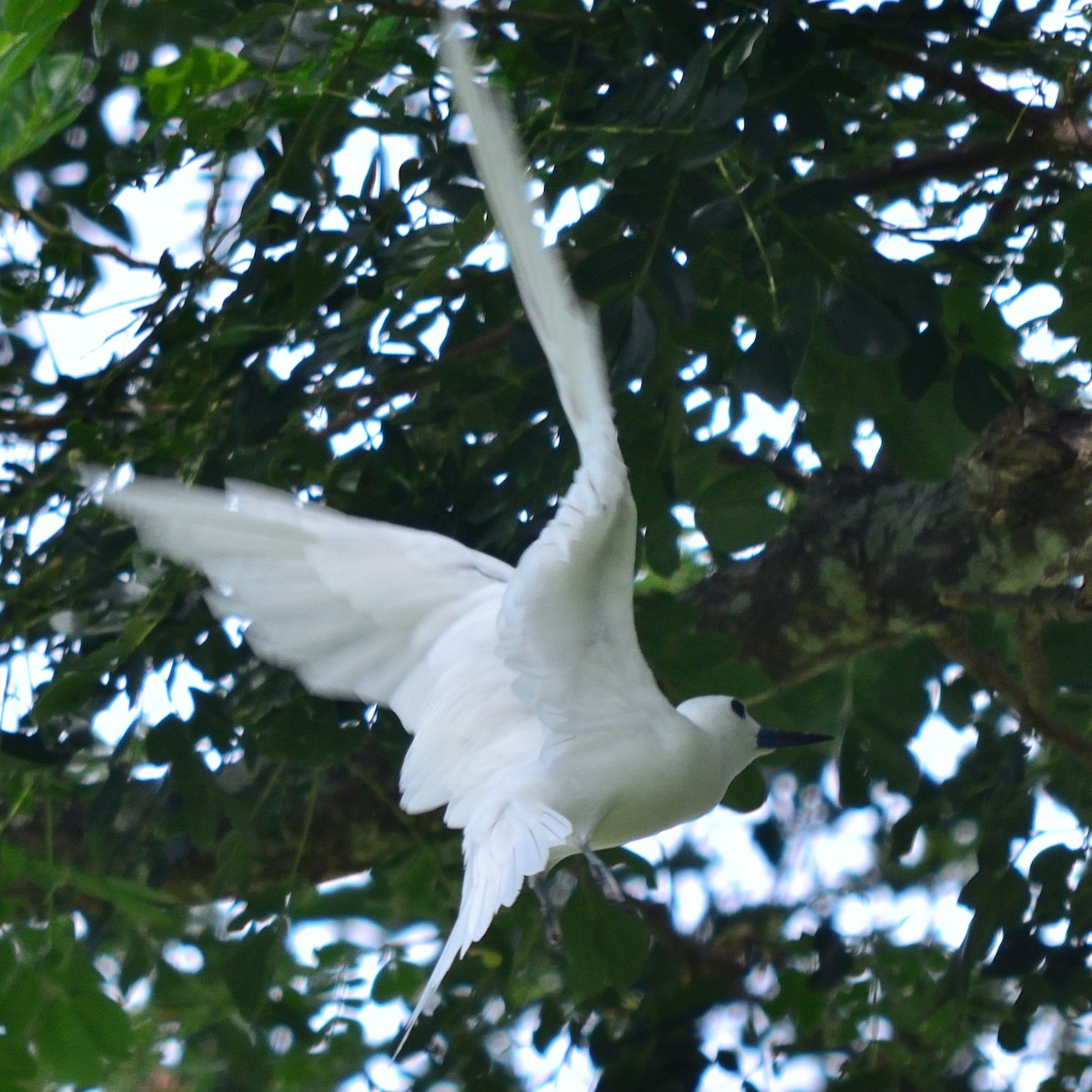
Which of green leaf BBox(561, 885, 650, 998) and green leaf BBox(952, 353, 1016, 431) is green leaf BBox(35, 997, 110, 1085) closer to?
green leaf BBox(561, 885, 650, 998)

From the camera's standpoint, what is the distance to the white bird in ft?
4.55

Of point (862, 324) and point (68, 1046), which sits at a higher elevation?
point (862, 324)

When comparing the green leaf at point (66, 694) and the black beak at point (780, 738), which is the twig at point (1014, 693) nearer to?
the black beak at point (780, 738)

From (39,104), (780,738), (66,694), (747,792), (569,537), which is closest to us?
(569,537)

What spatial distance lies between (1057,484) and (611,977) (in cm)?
85

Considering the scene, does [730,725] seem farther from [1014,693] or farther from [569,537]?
[569,537]

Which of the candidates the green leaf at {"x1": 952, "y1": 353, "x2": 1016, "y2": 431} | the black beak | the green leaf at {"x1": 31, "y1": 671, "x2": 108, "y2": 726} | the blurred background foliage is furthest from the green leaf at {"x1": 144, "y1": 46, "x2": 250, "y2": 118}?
the black beak

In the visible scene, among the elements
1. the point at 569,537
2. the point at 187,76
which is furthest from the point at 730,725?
the point at 187,76

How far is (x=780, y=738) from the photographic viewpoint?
2043 mm

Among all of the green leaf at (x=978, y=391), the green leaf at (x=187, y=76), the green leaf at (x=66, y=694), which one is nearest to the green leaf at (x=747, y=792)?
the green leaf at (x=978, y=391)

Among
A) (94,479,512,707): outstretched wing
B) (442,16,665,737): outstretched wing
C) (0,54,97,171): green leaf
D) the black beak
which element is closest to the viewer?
(442,16,665,737): outstretched wing

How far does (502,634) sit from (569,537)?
171 millimetres

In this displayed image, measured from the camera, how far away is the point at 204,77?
6.28ft

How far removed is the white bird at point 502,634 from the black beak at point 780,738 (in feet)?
0.07
